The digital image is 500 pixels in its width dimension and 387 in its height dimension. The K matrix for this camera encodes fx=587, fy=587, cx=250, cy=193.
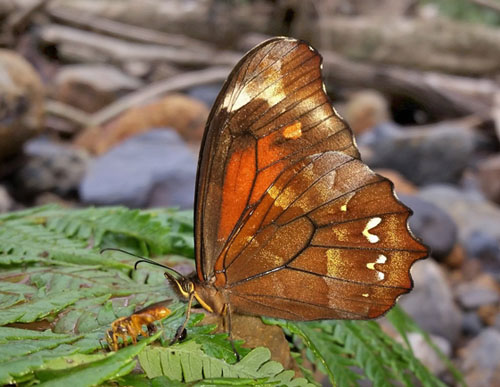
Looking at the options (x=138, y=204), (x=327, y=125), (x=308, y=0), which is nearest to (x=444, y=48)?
(x=308, y=0)

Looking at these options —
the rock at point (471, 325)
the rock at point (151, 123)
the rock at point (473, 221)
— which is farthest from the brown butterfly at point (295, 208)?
the rock at point (151, 123)

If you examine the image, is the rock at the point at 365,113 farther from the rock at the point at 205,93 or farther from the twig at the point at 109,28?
the twig at the point at 109,28

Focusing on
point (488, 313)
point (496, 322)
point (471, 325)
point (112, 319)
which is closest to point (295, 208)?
point (112, 319)

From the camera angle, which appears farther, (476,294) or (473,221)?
(473,221)

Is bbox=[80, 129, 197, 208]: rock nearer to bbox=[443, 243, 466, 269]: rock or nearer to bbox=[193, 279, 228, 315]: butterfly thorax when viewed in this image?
bbox=[443, 243, 466, 269]: rock

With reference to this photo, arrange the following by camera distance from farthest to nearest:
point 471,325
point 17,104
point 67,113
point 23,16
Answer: point 23,16
point 67,113
point 17,104
point 471,325

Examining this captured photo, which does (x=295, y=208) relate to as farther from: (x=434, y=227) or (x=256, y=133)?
(x=434, y=227)
